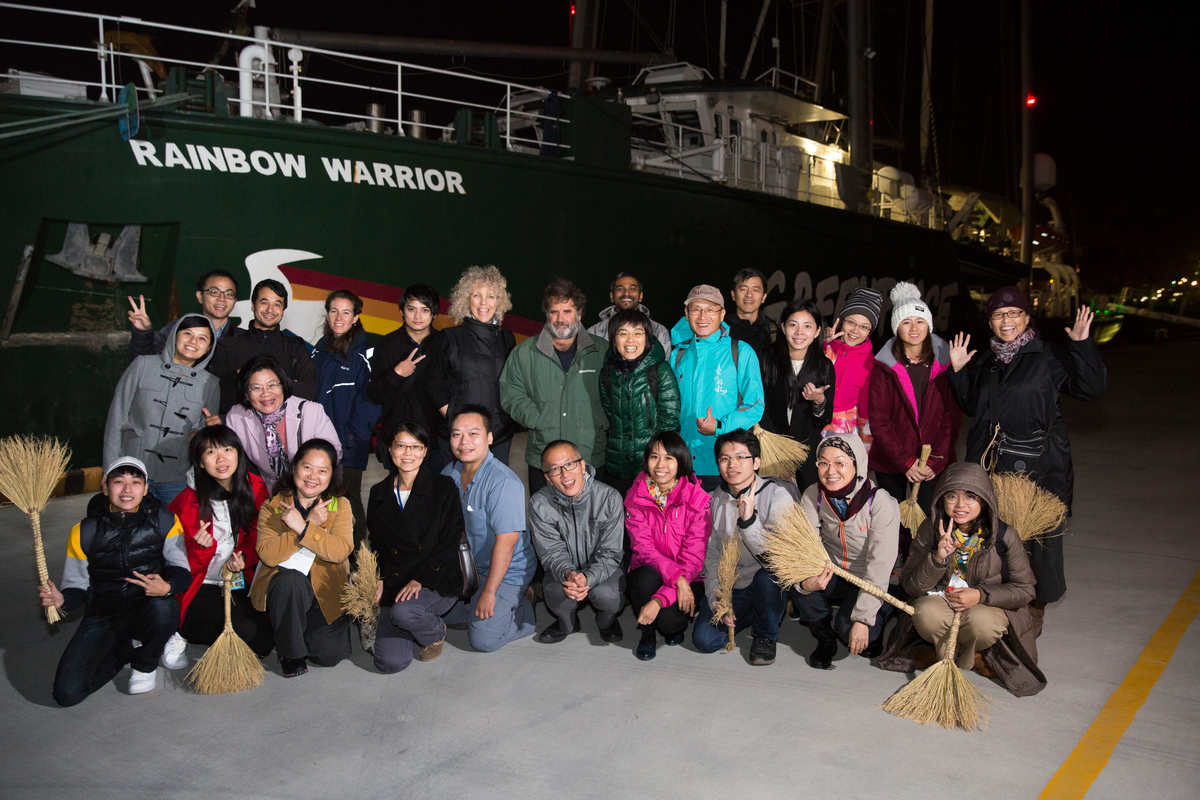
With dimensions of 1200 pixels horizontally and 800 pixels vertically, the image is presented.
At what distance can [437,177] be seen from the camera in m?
7.22

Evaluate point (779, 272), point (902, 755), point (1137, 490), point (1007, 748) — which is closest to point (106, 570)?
point (902, 755)

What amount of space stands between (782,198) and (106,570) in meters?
8.38

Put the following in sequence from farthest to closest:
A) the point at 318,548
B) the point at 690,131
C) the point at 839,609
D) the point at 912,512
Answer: the point at 690,131, the point at 912,512, the point at 839,609, the point at 318,548

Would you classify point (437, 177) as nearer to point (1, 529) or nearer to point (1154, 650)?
point (1, 529)

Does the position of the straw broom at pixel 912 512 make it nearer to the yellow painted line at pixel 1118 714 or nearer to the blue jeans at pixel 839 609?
the blue jeans at pixel 839 609

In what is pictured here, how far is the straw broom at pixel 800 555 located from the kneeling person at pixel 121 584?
7.86 ft

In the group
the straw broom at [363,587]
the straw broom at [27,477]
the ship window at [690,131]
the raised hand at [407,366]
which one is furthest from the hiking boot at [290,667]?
the ship window at [690,131]

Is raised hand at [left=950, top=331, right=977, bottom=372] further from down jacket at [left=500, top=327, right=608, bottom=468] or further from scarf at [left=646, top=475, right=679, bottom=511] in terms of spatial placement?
down jacket at [left=500, top=327, right=608, bottom=468]

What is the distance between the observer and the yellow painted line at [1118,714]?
2637 millimetres

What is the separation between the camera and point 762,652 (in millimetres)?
3562

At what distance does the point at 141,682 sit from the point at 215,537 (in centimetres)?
61

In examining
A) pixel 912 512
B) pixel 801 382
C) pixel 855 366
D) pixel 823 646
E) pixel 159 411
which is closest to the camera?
pixel 823 646

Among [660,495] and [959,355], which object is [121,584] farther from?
[959,355]

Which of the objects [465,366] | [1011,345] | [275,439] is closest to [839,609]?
[1011,345]
